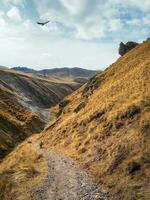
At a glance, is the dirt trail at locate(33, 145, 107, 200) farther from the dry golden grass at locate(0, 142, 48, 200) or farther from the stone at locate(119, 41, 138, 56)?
the stone at locate(119, 41, 138, 56)

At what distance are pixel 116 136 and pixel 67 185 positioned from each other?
10243 mm

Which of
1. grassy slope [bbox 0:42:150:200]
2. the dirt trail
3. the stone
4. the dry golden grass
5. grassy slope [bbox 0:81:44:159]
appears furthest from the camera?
the stone

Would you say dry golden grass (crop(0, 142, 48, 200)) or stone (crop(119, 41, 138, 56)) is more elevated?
stone (crop(119, 41, 138, 56))

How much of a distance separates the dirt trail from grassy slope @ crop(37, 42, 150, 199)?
46.0 inches

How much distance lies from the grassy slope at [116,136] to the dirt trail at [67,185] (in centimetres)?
117

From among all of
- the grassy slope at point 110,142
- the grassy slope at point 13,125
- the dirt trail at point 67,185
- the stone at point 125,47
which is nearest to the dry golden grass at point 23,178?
the grassy slope at point 110,142

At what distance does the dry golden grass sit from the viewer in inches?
1142

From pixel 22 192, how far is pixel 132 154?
407 inches

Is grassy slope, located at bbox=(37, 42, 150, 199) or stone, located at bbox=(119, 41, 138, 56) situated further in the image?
stone, located at bbox=(119, 41, 138, 56)

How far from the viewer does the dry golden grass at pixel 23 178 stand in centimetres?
2902

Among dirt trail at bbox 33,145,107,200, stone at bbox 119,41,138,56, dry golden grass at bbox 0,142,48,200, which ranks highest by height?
stone at bbox 119,41,138,56

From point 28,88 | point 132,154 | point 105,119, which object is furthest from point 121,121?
point 28,88

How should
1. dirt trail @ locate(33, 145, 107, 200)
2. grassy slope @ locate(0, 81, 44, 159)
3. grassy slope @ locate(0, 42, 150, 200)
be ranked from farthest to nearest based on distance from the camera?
grassy slope @ locate(0, 81, 44, 159) < grassy slope @ locate(0, 42, 150, 200) < dirt trail @ locate(33, 145, 107, 200)

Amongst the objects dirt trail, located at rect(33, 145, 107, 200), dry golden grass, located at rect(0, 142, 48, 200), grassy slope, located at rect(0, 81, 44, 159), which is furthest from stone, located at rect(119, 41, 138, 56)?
dirt trail, located at rect(33, 145, 107, 200)
